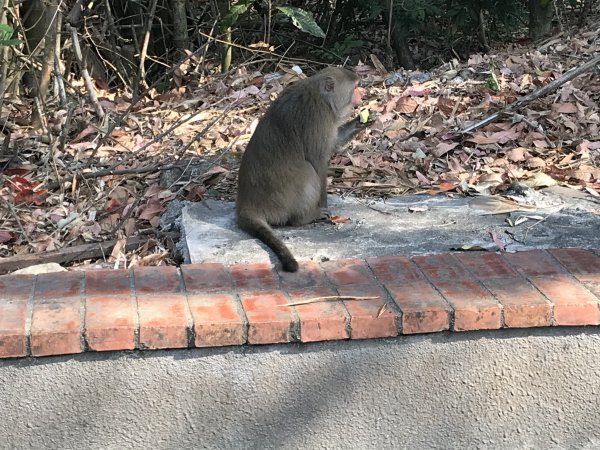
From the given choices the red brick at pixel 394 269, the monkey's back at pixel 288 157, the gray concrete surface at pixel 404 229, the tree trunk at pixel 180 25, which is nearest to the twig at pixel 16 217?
the gray concrete surface at pixel 404 229

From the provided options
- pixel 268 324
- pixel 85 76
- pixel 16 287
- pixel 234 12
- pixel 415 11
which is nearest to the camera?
pixel 268 324

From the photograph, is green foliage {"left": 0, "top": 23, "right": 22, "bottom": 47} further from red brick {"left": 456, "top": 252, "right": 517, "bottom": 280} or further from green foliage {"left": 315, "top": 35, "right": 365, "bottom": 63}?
green foliage {"left": 315, "top": 35, "right": 365, "bottom": 63}

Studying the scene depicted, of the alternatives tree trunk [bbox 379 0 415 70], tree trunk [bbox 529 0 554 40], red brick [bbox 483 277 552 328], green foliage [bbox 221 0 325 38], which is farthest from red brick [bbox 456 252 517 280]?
tree trunk [bbox 529 0 554 40]

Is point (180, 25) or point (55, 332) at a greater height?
point (180, 25)

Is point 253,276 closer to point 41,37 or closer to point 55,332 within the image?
point 55,332

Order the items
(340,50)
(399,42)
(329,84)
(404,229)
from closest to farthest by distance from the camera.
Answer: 1. (404,229)
2. (329,84)
3. (340,50)
4. (399,42)

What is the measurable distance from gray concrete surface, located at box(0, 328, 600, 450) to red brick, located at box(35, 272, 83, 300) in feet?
1.00

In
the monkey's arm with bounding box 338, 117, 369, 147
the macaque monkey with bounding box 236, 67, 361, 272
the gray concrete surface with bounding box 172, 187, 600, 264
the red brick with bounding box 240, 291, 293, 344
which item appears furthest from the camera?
the monkey's arm with bounding box 338, 117, 369, 147

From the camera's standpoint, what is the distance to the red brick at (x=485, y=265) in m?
2.76

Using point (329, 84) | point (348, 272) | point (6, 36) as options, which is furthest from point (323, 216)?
point (6, 36)

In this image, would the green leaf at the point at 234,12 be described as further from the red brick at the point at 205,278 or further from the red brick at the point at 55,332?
the red brick at the point at 55,332

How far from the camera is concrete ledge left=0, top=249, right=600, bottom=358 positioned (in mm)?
2338

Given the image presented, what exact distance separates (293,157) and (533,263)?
4.71 ft

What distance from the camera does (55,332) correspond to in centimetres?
228
